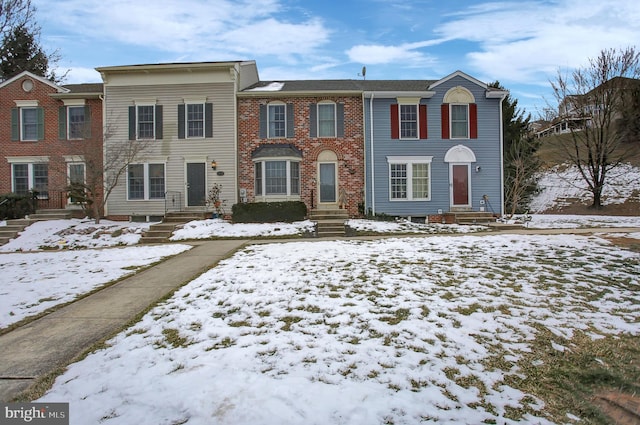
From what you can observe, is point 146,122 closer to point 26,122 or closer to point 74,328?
point 26,122

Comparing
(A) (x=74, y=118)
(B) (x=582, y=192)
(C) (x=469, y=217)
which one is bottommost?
(C) (x=469, y=217)

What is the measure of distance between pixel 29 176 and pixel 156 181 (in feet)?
19.5

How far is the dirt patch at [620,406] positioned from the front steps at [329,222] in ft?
34.1

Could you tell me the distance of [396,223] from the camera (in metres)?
15.1

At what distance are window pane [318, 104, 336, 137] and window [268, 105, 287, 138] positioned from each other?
5.26 feet

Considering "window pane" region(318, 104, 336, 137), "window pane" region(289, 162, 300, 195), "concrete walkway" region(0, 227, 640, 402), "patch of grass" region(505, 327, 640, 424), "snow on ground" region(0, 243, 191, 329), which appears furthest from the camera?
"window pane" region(318, 104, 336, 137)

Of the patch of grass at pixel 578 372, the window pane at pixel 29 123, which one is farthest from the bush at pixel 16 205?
the patch of grass at pixel 578 372

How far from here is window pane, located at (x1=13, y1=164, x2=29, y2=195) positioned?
57.1 ft

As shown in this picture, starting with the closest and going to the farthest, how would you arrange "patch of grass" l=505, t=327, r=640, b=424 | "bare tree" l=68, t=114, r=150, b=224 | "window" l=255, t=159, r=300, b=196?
1. "patch of grass" l=505, t=327, r=640, b=424
2. "bare tree" l=68, t=114, r=150, b=224
3. "window" l=255, t=159, r=300, b=196

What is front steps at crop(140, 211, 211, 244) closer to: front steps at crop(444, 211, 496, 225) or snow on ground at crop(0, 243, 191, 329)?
snow on ground at crop(0, 243, 191, 329)

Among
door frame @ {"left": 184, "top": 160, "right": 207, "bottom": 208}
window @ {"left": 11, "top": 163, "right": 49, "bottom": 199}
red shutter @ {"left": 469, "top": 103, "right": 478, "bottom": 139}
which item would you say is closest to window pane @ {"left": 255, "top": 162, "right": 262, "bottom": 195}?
door frame @ {"left": 184, "top": 160, "right": 207, "bottom": 208}

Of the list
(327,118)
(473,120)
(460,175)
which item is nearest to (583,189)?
(473,120)

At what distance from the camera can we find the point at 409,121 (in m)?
17.0

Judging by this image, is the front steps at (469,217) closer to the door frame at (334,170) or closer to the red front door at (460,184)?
the red front door at (460,184)
